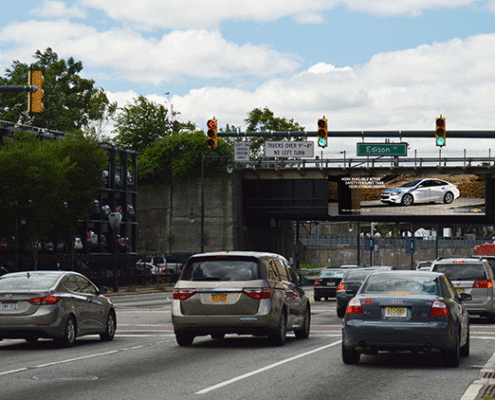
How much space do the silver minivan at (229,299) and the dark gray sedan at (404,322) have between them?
10.8 feet

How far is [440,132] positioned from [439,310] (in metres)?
15.9

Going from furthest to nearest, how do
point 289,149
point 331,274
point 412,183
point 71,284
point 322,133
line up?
1. point 412,183
2. point 289,149
3. point 331,274
4. point 322,133
5. point 71,284

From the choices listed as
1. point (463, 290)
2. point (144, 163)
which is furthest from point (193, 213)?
point (463, 290)

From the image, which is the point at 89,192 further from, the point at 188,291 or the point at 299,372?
the point at 299,372

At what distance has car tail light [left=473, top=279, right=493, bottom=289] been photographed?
937 inches

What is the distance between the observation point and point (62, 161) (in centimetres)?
4869

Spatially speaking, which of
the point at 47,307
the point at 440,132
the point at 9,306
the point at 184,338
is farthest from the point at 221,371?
the point at 440,132

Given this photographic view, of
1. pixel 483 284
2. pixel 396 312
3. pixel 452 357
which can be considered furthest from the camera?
pixel 483 284

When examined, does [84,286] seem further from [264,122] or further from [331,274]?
[264,122]

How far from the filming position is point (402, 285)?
548 inches

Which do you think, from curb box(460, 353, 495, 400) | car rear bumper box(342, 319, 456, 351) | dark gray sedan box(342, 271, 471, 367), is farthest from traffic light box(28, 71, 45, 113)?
curb box(460, 353, 495, 400)

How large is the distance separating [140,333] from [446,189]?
50531mm

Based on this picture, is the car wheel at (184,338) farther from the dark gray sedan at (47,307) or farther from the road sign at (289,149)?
the road sign at (289,149)

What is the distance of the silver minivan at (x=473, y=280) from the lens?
933 inches
